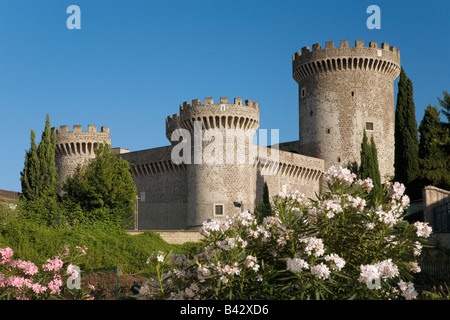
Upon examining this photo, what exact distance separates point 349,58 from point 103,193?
21.2 m

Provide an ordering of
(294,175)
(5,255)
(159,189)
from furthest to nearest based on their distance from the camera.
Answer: (294,175), (159,189), (5,255)

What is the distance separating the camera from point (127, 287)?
20.7 m

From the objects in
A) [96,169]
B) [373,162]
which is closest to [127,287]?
[96,169]

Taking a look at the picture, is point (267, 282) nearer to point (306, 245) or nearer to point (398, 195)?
point (306, 245)

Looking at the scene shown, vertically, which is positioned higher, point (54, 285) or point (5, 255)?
point (5, 255)

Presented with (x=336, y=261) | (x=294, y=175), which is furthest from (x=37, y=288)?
(x=294, y=175)

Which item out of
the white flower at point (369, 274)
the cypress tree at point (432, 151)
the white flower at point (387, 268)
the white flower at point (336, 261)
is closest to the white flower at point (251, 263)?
the white flower at point (336, 261)

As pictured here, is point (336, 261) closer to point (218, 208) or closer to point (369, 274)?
point (369, 274)

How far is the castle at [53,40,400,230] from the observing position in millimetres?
38375

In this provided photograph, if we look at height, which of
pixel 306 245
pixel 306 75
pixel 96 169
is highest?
pixel 306 75

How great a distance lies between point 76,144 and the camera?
4575 centimetres

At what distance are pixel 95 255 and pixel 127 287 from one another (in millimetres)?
9593

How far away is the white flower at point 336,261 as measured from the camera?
28.6 feet
